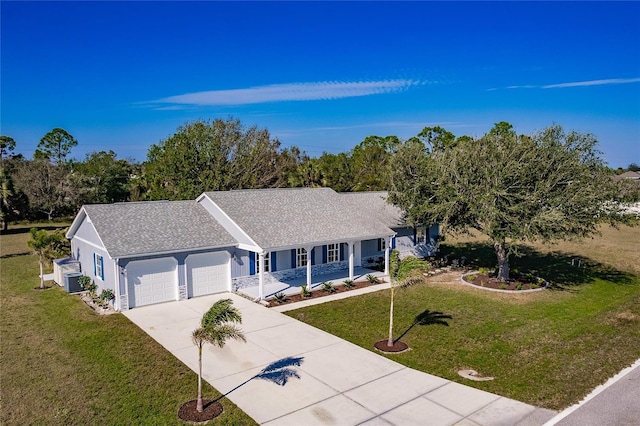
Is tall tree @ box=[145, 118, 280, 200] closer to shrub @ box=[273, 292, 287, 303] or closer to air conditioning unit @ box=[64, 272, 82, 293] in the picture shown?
air conditioning unit @ box=[64, 272, 82, 293]

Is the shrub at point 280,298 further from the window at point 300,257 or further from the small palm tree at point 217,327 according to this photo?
the small palm tree at point 217,327

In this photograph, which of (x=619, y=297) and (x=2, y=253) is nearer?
(x=619, y=297)

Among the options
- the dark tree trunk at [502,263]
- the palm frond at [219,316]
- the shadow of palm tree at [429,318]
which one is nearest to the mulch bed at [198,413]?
the palm frond at [219,316]

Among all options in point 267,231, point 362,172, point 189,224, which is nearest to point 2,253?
point 189,224

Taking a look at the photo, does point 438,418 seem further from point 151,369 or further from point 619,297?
point 619,297

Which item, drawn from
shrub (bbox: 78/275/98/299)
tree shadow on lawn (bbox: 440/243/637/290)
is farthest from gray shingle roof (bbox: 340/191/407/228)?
shrub (bbox: 78/275/98/299)

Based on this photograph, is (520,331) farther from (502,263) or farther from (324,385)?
(324,385)

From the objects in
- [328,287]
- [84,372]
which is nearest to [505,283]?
[328,287]

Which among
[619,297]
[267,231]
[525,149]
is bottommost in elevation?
[619,297]
